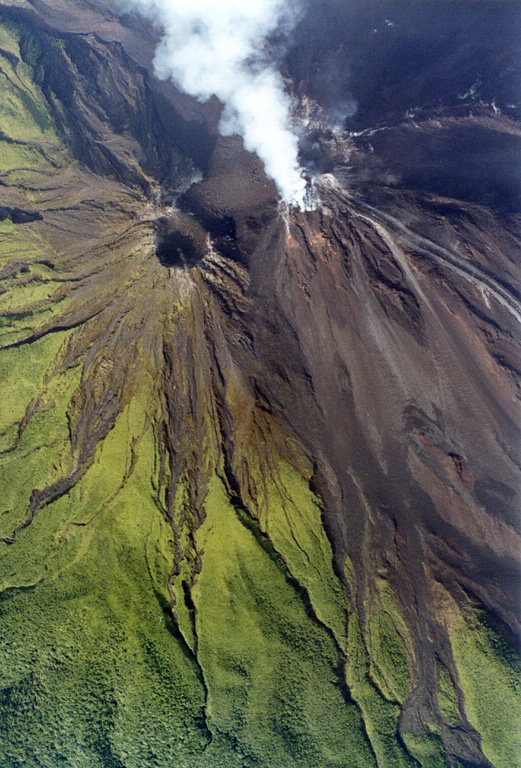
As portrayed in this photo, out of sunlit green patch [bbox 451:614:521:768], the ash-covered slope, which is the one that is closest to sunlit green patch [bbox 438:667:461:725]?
the ash-covered slope

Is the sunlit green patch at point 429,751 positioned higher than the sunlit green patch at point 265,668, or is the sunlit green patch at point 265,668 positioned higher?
the sunlit green patch at point 265,668

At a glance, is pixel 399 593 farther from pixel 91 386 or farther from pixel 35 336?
pixel 35 336

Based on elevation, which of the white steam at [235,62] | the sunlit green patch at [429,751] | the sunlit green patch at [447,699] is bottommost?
the sunlit green patch at [429,751]

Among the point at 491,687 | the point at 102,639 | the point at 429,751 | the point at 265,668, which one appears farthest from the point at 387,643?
the point at 102,639

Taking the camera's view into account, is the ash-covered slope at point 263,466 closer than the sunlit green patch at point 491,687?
No

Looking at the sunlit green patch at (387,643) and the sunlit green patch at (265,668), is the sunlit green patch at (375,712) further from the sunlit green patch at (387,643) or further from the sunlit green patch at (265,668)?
the sunlit green patch at (265,668)

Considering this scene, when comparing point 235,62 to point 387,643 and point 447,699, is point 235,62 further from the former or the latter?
point 447,699

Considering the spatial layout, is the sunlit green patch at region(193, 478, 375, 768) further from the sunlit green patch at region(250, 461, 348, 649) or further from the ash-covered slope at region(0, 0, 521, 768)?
the sunlit green patch at region(250, 461, 348, 649)

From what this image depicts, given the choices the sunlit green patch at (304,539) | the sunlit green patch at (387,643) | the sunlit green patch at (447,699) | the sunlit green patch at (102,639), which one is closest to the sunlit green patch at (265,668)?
the sunlit green patch at (304,539)
